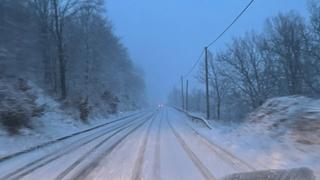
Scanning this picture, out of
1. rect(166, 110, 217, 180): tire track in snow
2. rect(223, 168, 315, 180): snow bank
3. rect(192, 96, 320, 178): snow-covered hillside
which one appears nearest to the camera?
rect(223, 168, 315, 180): snow bank

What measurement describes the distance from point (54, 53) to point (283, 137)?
44.6 metres

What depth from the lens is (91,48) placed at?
70.0 meters

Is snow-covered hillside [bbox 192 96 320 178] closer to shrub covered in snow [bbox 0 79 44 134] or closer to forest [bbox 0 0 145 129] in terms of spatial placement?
shrub covered in snow [bbox 0 79 44 134]

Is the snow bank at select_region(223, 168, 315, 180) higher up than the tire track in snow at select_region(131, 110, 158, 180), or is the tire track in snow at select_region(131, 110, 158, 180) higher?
the snow bank at select_region(223, 168, 315, 180)

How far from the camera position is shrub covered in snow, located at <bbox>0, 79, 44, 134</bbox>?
86.1 feet

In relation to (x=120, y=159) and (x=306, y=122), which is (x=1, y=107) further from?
(x=306, y=122)

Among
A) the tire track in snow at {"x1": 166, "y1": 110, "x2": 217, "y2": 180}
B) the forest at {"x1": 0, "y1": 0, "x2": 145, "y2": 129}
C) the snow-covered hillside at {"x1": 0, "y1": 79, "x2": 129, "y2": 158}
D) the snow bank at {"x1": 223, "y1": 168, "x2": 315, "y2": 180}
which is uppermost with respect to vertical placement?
the forest at {"x1": 0, "y1": 0, "x2": 145, "y2": 129}

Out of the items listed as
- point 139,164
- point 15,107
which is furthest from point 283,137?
point 15,107

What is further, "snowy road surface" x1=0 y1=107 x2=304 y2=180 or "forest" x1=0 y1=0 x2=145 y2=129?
"forest" x1=0 y1=0 x2=145 y2=129

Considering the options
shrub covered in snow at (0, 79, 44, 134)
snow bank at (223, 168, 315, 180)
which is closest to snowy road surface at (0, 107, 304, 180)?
snow bank at (223, 168, 315, 180)

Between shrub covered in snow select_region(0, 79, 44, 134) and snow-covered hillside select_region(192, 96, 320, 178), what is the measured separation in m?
11.0

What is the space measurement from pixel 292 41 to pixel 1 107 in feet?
151

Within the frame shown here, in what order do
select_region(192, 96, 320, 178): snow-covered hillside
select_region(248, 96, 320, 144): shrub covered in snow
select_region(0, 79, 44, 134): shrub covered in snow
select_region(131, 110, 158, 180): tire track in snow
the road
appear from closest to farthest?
select_region(131, 110, 158, 180): tire track in snow → the road → select_region(192, 96, 320, 178): snow-covered hillside → select_region(248, 96, 320, 144): shrub covered in snow → select_region(0, 79, 44, 134): shrub covered in snow

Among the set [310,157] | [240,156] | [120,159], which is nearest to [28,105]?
[120,159]
